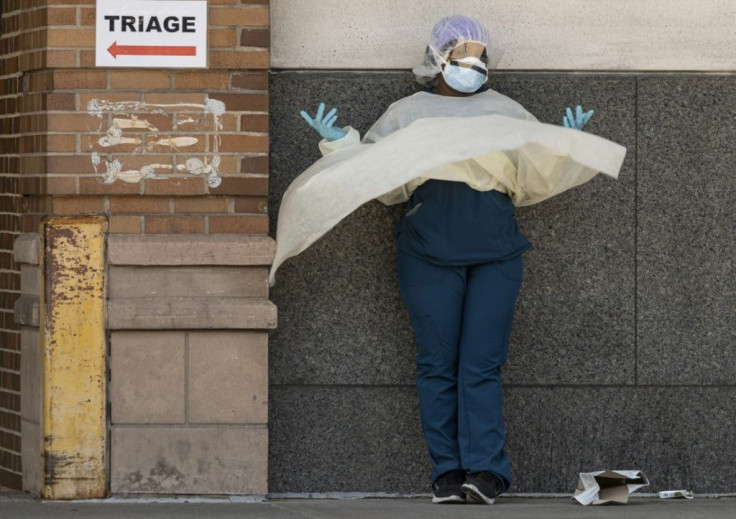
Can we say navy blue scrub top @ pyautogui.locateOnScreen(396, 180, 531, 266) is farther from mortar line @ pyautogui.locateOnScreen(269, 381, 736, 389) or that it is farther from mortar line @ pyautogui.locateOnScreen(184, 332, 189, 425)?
mortar line @ pyautogui.locateOnScreen(184, 332, 189, 425)

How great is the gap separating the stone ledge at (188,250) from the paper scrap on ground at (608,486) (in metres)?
1.51

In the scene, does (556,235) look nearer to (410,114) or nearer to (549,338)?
(549,338)

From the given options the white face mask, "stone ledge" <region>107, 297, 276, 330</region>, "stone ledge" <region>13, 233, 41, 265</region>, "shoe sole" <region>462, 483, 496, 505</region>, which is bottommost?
"shoe sole" <region>462, 483, 496, 505</region>

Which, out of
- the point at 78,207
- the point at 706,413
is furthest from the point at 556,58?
the point at 78,207

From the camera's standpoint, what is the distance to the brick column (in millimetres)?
5383

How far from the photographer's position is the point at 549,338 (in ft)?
19.0

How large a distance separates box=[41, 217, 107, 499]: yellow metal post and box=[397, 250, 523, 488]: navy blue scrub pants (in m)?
1.20

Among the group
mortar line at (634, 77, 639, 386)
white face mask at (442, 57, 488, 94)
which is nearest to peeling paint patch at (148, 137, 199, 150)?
white face mask at (442, 57, 488, 94)

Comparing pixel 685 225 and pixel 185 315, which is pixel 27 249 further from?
pixel 685 225

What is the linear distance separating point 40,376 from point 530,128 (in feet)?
6.86

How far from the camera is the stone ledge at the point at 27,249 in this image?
5453 millimetres

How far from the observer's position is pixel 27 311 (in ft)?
18.2

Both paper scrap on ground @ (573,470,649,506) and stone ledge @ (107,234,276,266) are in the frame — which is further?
paper scrap on ground @ (573,470,649,506)

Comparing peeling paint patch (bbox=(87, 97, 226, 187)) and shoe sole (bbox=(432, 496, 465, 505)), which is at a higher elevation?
peeling paint patch (bbox=(87, 97, 226, 187))
